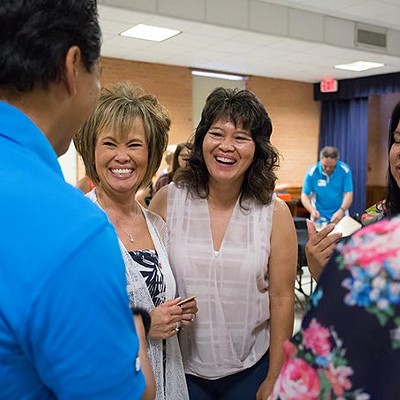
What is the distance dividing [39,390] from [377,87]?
31.3ft

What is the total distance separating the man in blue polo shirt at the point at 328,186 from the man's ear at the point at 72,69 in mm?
6054

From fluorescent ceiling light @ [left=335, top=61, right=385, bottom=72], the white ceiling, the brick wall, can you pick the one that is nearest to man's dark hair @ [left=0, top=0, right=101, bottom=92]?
the white ceiling

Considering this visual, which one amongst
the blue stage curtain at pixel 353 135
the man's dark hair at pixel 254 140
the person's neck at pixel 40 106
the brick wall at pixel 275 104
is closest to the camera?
the person's neck at pixel 40 106

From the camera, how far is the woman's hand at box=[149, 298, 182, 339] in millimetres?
1371

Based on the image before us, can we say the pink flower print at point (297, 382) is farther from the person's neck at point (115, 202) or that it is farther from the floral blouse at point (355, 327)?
the person's neck at point (115, 202)

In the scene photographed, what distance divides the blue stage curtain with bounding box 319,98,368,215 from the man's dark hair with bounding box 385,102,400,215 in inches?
333

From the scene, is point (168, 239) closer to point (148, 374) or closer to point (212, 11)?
point (148, 374)

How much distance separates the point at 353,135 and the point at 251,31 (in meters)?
4.90

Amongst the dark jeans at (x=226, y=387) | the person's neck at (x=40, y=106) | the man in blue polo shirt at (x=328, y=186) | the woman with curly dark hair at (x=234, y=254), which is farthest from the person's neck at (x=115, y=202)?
the man in blue polo shirt at (x=328, y=186)

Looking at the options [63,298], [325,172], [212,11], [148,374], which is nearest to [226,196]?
[148,374]

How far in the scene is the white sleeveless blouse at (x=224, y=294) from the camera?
1580mm

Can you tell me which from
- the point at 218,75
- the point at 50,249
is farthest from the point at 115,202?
the point at 218,75

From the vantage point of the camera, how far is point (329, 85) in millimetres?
9719

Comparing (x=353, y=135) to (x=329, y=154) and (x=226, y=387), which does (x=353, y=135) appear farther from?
(x=226, y=387)
